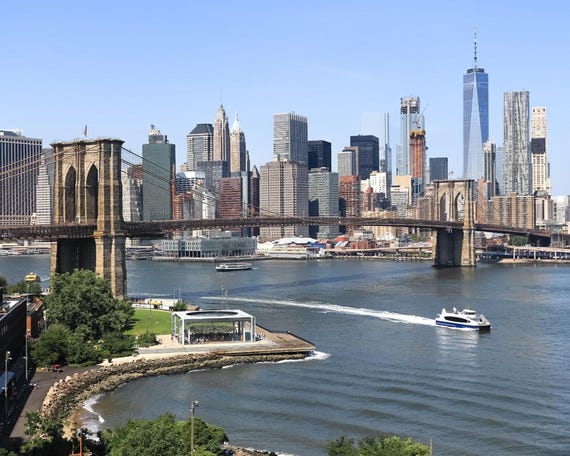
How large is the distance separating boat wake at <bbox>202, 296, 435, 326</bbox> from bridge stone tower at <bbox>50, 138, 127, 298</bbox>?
13.2 meters

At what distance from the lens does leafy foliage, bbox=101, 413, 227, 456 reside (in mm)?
20844

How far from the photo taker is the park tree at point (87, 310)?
44562mm

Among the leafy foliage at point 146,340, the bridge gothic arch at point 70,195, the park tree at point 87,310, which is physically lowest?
the leafy foliage at point 146,340

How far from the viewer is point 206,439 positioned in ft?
79.0

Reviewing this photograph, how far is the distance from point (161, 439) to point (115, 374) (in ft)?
54.9

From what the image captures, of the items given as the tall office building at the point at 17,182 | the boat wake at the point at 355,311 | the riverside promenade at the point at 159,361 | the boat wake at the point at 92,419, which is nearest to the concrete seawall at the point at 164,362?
the riverside promenade at the point at 159,361

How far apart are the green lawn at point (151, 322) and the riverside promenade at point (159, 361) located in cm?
197

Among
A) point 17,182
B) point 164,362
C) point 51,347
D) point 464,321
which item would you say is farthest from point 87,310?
point 17,182

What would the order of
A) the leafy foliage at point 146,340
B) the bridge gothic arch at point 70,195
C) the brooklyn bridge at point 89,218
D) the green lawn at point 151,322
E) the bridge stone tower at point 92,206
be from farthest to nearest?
the bridge gothic arch at point 70,195
the bridge stone tower at point 92,206
the brooklyn bridge at point 89,218
the green lawn at point 151,322
the leafy foliage at point 146,340

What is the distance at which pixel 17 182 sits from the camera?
608ft

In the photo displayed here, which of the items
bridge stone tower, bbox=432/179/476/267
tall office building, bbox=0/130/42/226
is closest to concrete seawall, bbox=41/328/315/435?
bridge stone tower, bbox=432/179/476/267

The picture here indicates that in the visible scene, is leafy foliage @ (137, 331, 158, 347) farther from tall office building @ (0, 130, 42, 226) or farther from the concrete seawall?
tall office building @ (0, 130, 42, 226)

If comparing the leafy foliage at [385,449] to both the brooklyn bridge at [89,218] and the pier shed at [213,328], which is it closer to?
the pier shed at [213,328]

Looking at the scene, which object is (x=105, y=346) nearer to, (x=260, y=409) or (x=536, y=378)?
(x=260, y=409)
